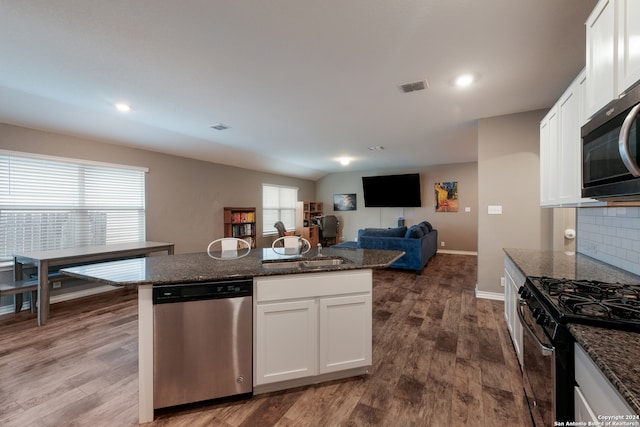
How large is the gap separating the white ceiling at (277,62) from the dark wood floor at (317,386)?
8.28ft

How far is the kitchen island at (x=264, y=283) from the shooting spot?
5.44 ft

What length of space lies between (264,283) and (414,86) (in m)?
2.42

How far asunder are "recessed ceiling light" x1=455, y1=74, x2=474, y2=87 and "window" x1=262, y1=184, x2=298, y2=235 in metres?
5.72

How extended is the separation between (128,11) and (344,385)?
9.56 ft

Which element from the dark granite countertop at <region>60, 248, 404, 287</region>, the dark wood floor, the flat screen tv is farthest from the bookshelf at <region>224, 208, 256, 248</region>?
the dark granite countertop at <region>60, 248, 404, 287</region>

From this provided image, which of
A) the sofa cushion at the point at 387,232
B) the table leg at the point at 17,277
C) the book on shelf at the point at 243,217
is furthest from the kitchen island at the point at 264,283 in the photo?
the book on shelf at the point at 243,217

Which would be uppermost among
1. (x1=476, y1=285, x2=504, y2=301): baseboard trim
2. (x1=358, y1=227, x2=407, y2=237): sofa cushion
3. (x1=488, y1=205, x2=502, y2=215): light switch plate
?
(x1=488, y1=205, x2=502, y2=215): light switch plate

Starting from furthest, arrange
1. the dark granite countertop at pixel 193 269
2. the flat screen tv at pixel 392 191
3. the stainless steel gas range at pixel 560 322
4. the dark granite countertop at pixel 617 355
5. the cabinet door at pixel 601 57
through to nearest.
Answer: the flat screen tv at pixel 392 191
the dark granite countertop at pixel 193 269
the cabinet door at pixel 601 57
the stainless steel gas range at pixel 560 322
the dark granite countertop at pixel 617 355

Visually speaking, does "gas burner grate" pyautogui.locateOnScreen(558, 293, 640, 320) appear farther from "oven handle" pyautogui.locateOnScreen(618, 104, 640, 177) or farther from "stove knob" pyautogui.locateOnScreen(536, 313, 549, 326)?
"oven handle" pyautogui.locateOnScreen(618, 104, 640, 177)

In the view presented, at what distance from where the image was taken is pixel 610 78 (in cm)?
118

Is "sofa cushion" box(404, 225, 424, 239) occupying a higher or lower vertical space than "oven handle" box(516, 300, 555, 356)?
higher

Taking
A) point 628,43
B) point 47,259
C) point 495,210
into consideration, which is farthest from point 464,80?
point 47,259

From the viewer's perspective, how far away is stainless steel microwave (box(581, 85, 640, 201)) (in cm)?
96

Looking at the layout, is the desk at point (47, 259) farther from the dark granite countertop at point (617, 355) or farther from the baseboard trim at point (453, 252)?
the baseboard trim at point (453, 252)
